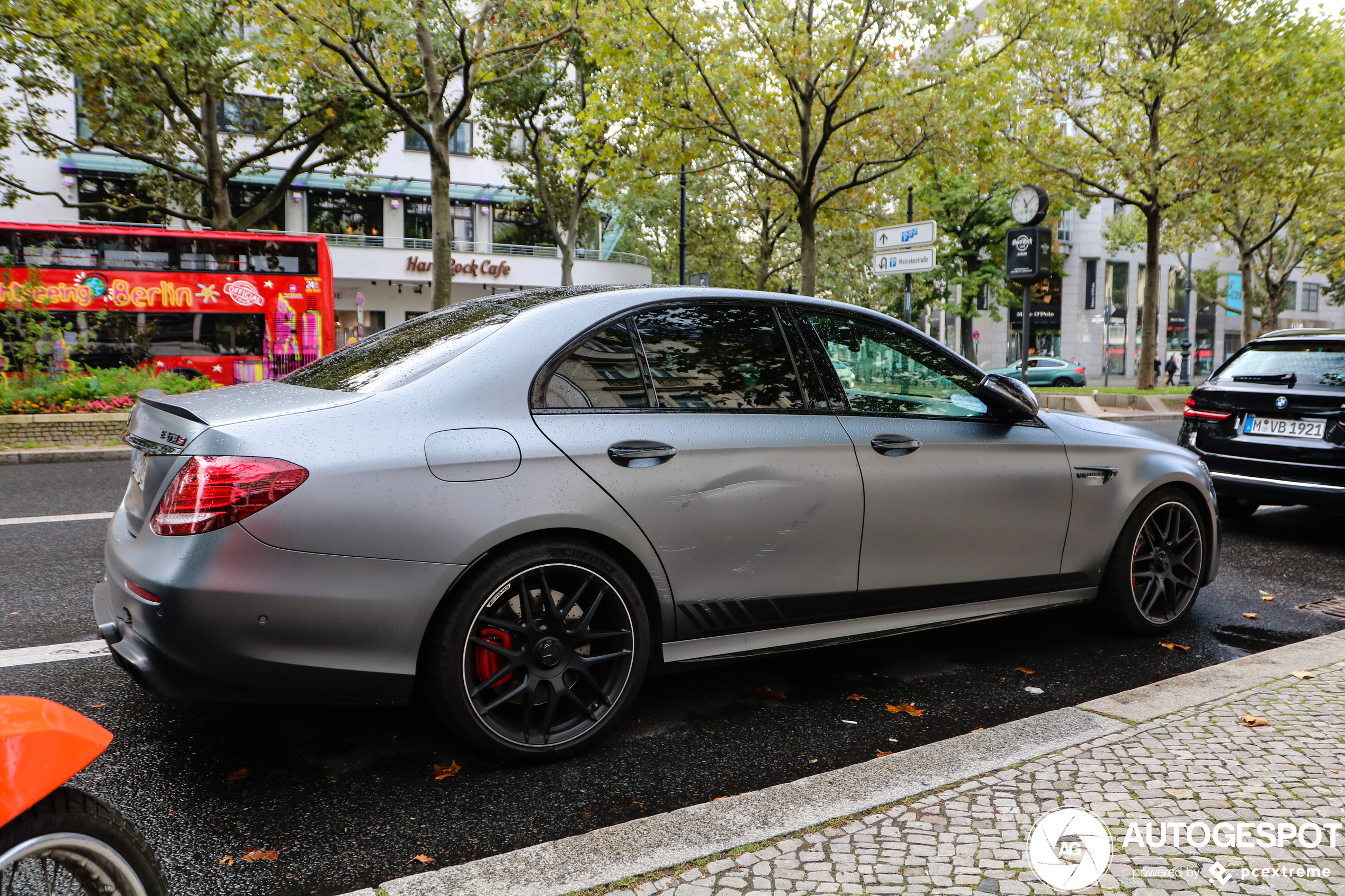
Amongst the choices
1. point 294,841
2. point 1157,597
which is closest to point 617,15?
point 1157,597

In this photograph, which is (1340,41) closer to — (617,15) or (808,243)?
(808,243)

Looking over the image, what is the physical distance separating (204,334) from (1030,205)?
16167 mm

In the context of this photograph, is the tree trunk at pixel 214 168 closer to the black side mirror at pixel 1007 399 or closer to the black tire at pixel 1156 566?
the black side mirror at pixel 1007 399

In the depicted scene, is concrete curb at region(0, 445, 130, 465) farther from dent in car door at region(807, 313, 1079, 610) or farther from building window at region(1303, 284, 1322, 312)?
building window at region(1303, 284, 1322, 312)

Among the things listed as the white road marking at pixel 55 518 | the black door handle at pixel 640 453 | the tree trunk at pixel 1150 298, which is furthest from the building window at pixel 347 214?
the black door handle at pixel 640 453

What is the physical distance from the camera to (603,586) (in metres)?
2.98

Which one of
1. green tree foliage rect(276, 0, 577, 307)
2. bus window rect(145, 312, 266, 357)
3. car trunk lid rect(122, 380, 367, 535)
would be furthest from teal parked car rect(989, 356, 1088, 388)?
car trunk lid rect(122, 380, 367, 535)

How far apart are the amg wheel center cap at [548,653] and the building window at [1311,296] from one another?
79236 millimetres

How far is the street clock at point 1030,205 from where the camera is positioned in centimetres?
1429

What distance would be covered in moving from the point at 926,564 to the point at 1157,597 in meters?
→ 1.54

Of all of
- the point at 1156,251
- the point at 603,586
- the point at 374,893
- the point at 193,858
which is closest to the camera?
the point at 374,893

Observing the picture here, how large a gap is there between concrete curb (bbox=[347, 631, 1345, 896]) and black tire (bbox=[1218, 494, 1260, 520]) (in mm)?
4646

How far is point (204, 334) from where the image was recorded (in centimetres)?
1958

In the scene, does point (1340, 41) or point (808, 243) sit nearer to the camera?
point (808, 243)
